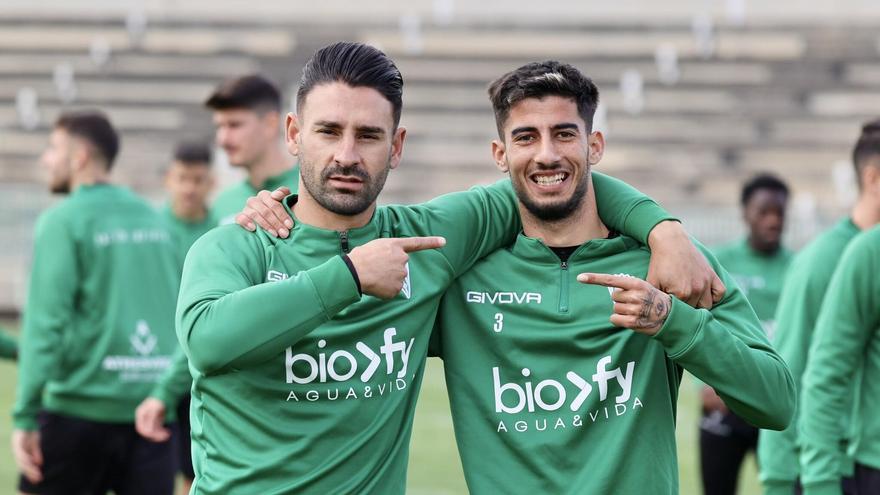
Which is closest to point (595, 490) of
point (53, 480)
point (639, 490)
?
point (639, 490)

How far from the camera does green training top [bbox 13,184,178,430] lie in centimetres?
562

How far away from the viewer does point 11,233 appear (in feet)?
57.8

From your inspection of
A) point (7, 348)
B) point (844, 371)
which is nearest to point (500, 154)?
point (844, 371)

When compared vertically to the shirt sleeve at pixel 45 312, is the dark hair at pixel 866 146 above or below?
above

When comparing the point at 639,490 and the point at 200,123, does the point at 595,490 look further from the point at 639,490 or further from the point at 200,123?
the point at 200,123

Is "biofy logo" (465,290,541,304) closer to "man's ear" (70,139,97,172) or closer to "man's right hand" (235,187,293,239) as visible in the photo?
"man's right hand" (235,187,293,239)

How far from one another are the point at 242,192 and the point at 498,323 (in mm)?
3250

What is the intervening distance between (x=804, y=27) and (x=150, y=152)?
1160 cm

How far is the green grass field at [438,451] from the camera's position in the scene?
28.3 ft

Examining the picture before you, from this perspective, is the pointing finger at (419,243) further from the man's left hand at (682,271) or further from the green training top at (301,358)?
the man's left hand at (682,271)

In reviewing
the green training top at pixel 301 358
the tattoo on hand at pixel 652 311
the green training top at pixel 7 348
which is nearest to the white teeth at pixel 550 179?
the green training top at pixel 301 358

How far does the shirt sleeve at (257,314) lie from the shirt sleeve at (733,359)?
0.78 metres

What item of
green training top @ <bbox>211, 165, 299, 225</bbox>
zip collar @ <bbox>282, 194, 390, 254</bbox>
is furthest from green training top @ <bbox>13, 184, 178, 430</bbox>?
zip collar @ <bbox>282, 194, 390, 254</bbox>

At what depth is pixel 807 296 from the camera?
4.82m
